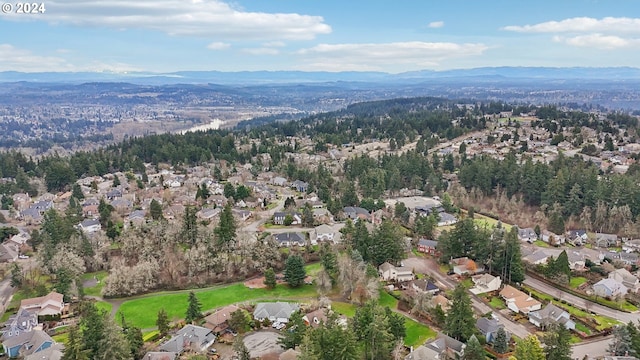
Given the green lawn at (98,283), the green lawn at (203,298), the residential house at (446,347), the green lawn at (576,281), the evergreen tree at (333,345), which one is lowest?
the green lawn at (576,281)

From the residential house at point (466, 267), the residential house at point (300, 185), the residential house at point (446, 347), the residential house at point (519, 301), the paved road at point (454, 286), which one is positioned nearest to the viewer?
the residential house at point (446, 347)

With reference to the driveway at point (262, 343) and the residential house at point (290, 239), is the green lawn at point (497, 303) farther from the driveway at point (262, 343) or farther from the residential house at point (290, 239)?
the residential house at point (290, 239)

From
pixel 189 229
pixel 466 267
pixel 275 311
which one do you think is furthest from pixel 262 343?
pixel 466 267

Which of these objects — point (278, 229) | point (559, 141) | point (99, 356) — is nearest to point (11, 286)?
point (99, 356)

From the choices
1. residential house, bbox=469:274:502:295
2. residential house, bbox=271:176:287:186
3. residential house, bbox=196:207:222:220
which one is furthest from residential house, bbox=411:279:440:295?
residential house, bbox=271:176:287:186

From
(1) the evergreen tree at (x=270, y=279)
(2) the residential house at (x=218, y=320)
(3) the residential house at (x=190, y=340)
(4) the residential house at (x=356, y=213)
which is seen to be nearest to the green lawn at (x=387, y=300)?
(1) the evergreen tree at (x=270, y=279)

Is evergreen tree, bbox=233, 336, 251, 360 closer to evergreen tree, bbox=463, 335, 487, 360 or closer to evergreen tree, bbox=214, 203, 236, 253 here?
evergreen tree, bbox=463, 335, 487, 360
